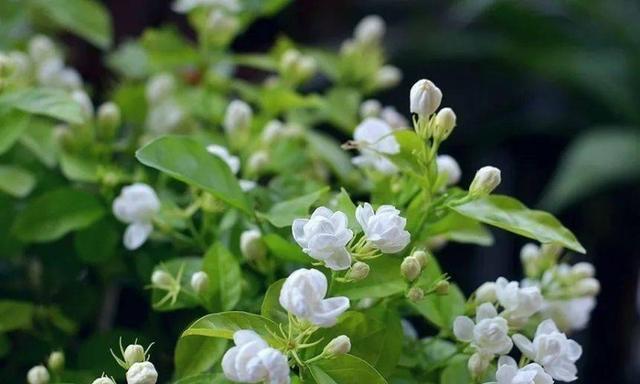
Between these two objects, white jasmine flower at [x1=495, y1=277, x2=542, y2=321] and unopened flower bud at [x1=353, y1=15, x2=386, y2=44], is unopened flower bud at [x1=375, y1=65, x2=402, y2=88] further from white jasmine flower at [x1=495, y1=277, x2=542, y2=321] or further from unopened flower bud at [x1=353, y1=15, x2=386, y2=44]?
white jasmine flower at [x1=495, y1=277, x2=542, y2=321]

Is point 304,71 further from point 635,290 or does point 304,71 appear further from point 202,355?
point 635,290

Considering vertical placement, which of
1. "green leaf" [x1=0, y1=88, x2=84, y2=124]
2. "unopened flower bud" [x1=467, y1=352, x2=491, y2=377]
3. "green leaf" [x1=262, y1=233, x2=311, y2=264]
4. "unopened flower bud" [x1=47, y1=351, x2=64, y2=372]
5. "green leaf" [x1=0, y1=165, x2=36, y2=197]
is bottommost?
"unopened flower bud" [x1=47, y1=351, x2=64, y2=372]

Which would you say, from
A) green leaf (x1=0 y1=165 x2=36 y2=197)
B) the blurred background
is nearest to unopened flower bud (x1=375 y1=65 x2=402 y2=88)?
green leaf (x1=0 y1=165 x2=36 y2=197)

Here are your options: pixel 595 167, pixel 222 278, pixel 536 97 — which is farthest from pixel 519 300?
pixel 536 97

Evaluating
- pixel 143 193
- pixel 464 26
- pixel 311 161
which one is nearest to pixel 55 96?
pixel 143 193

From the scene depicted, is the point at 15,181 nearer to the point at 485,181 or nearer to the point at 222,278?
the point at 222,278

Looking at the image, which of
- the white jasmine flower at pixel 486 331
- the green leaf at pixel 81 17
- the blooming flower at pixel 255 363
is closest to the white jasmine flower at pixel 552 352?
the white jasmine flower at pixel 486 331
